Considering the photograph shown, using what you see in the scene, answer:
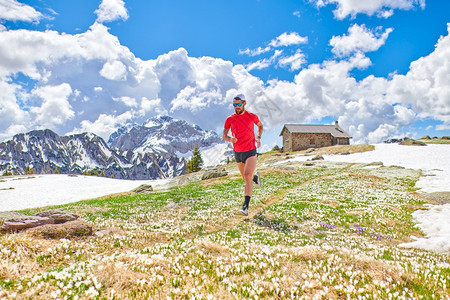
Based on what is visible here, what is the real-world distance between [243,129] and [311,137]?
9668 cm

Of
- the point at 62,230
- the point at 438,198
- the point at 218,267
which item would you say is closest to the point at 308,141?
the point at 438,198

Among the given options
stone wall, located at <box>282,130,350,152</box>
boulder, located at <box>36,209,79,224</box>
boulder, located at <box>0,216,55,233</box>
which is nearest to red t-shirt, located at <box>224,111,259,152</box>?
boulder, located at <box>36,209,79,224</box>

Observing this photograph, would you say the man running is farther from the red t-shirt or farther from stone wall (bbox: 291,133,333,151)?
stone wall (bbox: 291,133,333,151)

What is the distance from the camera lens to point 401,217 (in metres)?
13.6

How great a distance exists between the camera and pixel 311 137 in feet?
331

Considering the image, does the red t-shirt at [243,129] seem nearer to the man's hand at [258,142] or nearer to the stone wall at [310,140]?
the man's hand at [258,142]

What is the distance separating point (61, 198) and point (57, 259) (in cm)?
4509

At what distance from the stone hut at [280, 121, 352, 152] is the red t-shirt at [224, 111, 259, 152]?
9178 cm

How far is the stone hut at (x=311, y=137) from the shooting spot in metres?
100

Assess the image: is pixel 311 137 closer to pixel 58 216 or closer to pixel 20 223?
pixel 58 216

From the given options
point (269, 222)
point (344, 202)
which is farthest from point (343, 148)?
point (269, 222)

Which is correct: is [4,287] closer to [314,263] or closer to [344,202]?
[314,263]

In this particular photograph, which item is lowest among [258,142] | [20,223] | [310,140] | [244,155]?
[20,223]

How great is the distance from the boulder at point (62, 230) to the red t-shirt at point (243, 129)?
6.77 metres
